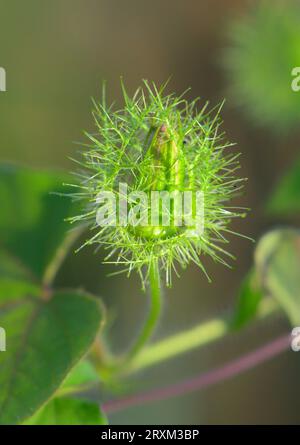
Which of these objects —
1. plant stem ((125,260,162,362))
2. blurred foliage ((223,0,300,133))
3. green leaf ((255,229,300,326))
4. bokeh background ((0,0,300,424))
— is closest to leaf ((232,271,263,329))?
green leaf ((255,229,300,326))

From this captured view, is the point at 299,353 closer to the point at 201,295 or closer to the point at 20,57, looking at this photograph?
the point at 201,295

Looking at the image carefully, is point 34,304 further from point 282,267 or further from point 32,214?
point 282,267

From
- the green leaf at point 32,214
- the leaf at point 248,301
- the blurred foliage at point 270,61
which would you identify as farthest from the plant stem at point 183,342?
the blurred foliage at point 270,61

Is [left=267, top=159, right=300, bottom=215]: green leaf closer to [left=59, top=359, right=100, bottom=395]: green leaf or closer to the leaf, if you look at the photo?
the leaf

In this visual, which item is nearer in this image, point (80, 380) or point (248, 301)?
point (80, 380)

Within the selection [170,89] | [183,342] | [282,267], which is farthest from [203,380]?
→ [170,89]

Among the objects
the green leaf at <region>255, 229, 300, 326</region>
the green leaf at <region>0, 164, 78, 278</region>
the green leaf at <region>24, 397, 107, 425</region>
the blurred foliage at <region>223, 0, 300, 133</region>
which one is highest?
the blurred foliage at <region>223, 0, 300, 133</region>

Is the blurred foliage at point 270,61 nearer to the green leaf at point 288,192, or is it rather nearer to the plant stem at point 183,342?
the green leaf at point 288,192
